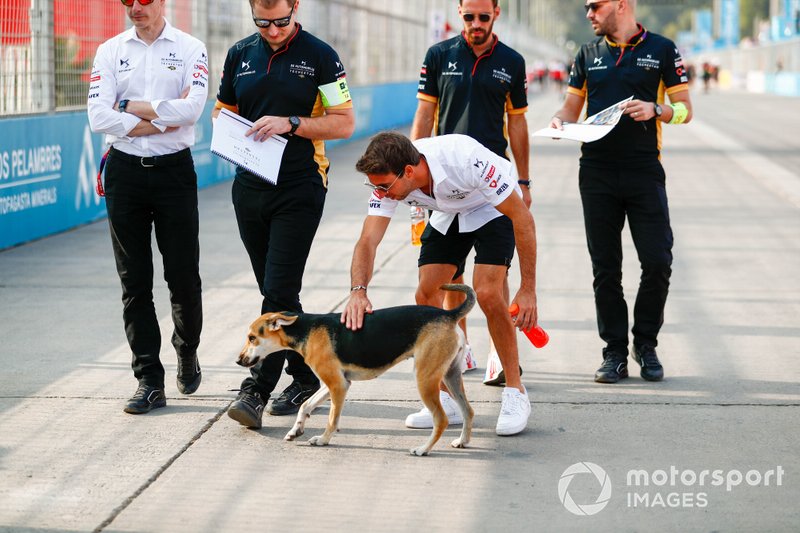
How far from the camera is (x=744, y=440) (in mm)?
5203

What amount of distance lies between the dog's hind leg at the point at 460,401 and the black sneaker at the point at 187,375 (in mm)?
1544

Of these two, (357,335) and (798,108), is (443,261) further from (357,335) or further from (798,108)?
(798,108)

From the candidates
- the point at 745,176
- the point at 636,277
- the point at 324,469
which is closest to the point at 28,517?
the point at 324,469

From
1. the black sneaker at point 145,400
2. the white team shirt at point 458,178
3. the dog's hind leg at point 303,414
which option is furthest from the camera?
the black sneaker at point 145,400

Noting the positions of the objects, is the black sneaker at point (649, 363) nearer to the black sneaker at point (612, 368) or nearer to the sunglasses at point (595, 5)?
the black sneaker at point (612, 368)

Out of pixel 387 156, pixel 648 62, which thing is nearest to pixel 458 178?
pixel 387 156

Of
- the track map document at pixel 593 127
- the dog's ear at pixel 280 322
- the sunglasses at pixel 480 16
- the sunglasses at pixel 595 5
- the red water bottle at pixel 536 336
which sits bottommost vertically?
the red water bottle at pixel 536 336

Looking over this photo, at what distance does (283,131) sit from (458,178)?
0.89m

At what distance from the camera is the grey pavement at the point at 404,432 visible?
4324 millimetres

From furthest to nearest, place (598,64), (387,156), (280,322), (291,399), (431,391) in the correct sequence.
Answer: (598,64) → (291,399) → (280,322) → (431,391) → (387,156)

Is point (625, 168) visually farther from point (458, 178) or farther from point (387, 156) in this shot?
point (387, 156)

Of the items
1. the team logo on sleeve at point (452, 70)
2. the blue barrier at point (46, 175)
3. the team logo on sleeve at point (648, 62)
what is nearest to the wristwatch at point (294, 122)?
the team logo on sleeve at point (452, 70)

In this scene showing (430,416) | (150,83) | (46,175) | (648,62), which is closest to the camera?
(430,416)

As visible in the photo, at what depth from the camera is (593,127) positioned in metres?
5.96
